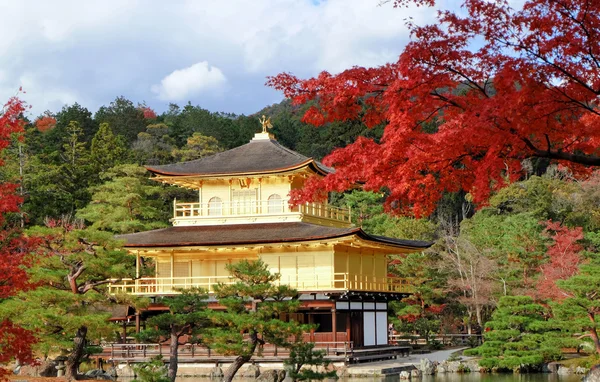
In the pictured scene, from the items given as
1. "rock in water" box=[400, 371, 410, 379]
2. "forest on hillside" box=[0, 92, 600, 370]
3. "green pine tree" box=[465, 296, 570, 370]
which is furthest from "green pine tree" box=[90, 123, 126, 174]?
"green pine tree" box=[465, 296, 570, 370]

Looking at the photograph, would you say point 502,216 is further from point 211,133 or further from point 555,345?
point 211,133

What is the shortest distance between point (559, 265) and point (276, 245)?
40.1 ft

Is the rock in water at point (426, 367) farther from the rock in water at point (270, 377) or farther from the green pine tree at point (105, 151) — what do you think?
the green pine tree at point (105, 151)

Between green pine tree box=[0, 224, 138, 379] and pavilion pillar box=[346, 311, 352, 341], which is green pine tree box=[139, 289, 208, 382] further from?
pavilion pillar box=[346, 311, 352, 341]

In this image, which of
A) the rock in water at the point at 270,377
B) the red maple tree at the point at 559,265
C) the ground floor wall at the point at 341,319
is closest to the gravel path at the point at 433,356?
the ground floor wall at the point at 341,319

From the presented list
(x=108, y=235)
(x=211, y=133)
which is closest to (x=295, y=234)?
(x=108, y=235)

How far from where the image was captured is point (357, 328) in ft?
94.8

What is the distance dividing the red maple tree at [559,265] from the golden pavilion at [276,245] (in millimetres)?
4817

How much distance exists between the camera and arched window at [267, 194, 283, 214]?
3041 cm

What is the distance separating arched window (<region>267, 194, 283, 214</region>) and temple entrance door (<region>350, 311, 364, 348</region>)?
4.71 meters

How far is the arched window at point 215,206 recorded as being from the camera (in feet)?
102

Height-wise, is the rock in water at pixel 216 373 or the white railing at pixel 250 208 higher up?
the white railing at pixel 250 208

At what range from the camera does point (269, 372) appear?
22.0m

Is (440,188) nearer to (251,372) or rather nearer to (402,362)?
(251,372)
